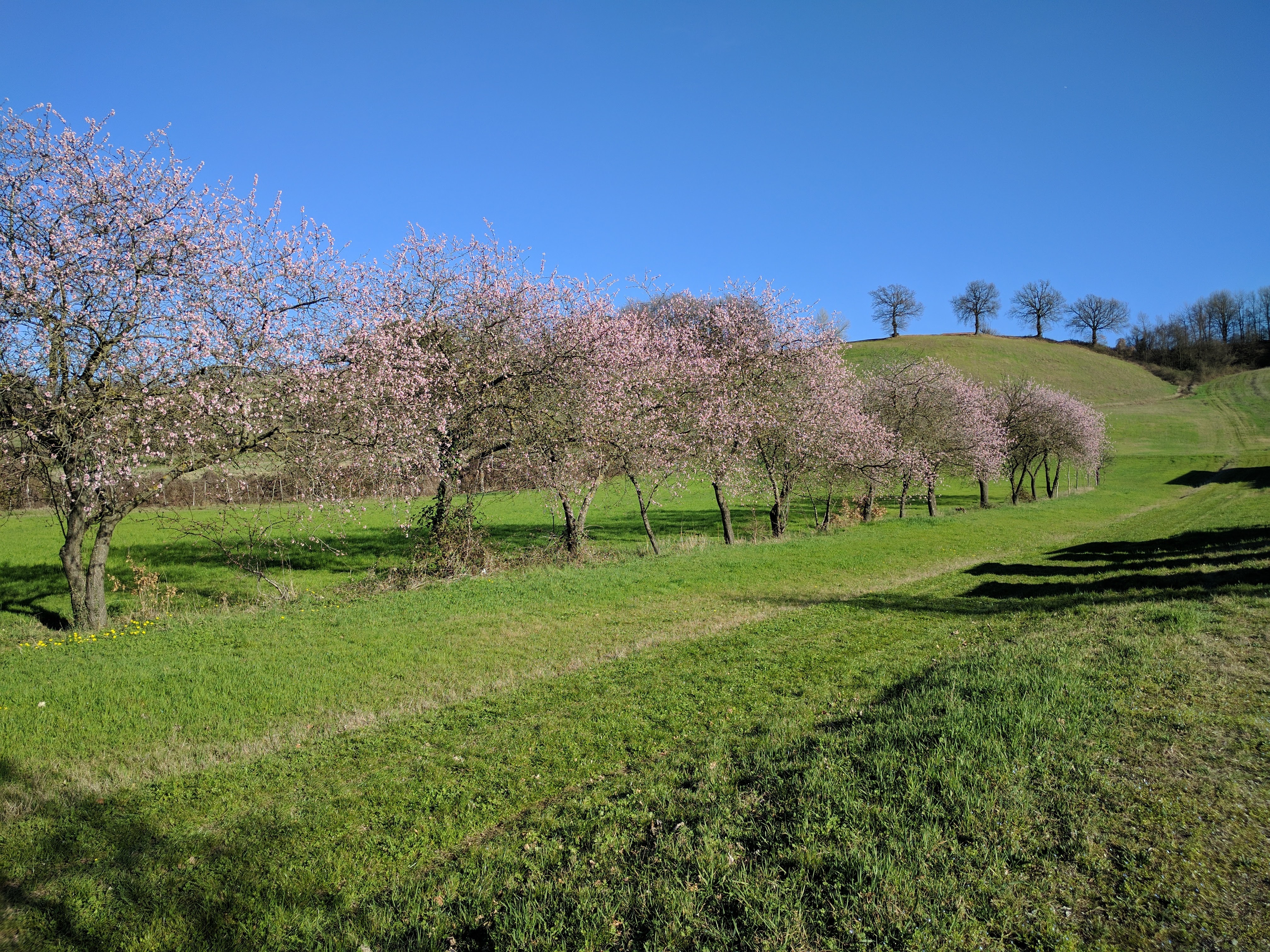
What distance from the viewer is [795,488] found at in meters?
27.0

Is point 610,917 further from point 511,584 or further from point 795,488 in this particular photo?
point 795,488

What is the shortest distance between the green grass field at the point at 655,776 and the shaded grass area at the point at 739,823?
23 mm

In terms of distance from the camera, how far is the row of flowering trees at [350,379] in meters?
10.1

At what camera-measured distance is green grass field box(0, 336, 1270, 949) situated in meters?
3.46

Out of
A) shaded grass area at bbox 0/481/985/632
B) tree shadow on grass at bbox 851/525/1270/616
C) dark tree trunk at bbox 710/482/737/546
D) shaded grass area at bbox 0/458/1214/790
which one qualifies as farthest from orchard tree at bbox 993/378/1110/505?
shaded grass area at bbox 0/458/1214/790

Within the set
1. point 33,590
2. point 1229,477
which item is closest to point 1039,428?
point 1229,477

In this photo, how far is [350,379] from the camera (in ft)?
42.7

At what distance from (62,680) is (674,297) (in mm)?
21120

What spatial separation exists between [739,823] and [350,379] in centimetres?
1147

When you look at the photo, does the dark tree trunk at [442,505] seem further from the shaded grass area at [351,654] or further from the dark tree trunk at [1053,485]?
the dark tree trunk at [1053,485]

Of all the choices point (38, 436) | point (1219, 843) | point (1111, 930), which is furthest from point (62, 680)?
point (1219, 843)

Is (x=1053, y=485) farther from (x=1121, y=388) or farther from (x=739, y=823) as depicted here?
(x=1121, y=388)

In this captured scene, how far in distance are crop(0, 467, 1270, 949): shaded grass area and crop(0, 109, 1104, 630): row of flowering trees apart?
6.75 meters

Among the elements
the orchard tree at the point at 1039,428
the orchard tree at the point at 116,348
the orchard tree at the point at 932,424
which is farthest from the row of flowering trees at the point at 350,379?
the orchard tree at the point at 1039,428
